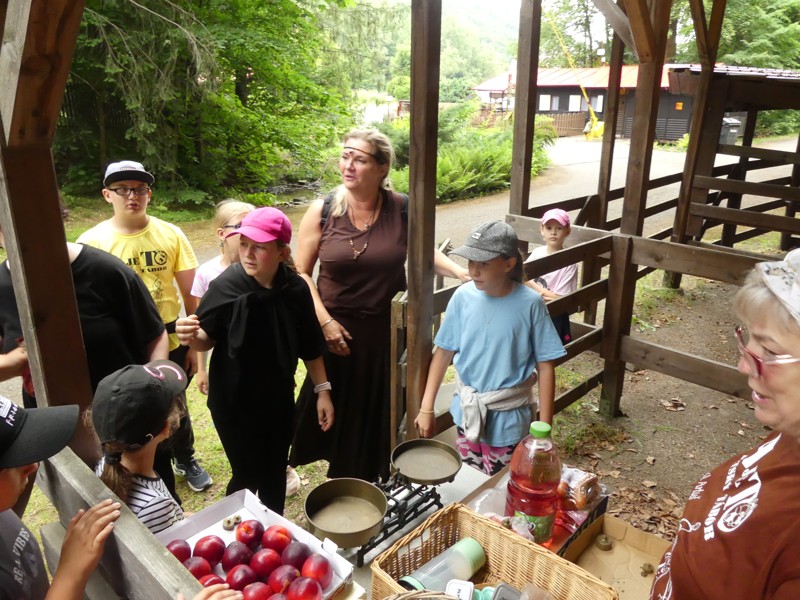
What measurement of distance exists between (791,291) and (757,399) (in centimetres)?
23

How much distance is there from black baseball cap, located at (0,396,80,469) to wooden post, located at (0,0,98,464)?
1.50 feet

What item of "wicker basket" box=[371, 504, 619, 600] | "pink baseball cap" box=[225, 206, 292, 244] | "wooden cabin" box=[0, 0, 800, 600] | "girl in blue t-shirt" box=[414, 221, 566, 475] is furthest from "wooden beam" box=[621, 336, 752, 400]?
"pink baseball cap" box=[225, 206, 292, 244]

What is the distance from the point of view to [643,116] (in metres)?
4.55

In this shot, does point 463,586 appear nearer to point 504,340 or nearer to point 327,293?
point 504,340

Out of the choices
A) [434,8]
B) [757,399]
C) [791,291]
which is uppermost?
[434,8]

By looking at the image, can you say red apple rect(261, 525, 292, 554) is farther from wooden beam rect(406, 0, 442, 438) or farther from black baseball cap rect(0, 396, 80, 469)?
wooden beam rect(406, 0, 442, 438)

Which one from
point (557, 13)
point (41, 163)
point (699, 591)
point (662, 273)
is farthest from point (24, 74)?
point (557, 13)

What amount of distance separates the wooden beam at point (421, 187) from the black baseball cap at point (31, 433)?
4.98 ft

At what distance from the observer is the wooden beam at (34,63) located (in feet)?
4.69

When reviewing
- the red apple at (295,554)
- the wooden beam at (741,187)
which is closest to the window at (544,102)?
the wooden beam at (741,187)

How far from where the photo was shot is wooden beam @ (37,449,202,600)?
120 centimetres

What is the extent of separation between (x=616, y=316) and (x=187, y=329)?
3121 mm

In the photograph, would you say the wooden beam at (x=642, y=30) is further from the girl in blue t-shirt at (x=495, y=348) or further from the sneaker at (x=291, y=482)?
the sneaker at (x=291, y=482)

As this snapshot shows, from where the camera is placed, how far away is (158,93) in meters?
10.6
